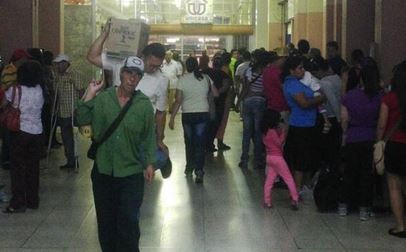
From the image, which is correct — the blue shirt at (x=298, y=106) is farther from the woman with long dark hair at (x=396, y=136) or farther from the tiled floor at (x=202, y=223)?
the woman with long dark hair at (x=396, y=136)

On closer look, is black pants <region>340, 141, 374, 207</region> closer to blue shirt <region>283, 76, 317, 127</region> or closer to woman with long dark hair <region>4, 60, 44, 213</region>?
blue shirt <region>283, 76, 317, 127</region>

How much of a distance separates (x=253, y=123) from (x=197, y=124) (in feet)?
5.37

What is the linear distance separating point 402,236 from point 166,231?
8.36 ft

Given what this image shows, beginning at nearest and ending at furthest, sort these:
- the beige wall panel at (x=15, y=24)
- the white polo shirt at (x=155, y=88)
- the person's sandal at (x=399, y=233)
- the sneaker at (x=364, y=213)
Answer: the person's sandal at (x=399, y=233) < the white polo shirt at (x=155, y=88) < the sneaker at (x=364, y=213) < the beige wall panel at (x=15, y=24)

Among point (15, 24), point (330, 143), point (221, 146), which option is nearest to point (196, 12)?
point (15, 24)

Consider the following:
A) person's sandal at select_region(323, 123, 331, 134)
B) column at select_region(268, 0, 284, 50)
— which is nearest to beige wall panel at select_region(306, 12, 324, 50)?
column at select_region(268, 0, 284, 50)

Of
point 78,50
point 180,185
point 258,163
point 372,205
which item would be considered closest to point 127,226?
point 372,205

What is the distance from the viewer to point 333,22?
1855cm

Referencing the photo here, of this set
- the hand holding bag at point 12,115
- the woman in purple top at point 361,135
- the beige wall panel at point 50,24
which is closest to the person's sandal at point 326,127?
the woman in purple top at point 361,135

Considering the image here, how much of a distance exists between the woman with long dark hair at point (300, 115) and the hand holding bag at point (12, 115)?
11.1ft

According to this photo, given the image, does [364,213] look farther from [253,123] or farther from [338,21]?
[338,21]

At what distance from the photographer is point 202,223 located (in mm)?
8945

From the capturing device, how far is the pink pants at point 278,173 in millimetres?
9625

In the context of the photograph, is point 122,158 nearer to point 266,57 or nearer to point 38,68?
point 38,68
